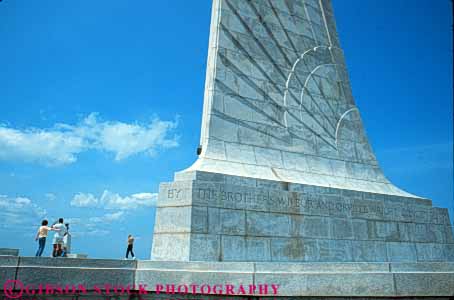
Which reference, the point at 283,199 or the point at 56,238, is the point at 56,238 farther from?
the point at 283,199

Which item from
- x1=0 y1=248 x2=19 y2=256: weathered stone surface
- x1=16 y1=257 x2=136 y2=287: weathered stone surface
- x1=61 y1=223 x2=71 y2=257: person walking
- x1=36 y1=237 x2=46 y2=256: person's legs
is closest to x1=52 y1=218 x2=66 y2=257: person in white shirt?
x1=36 y1=237 x2=46 y2=256: person's legs

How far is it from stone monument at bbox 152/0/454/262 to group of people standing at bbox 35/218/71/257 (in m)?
3.70

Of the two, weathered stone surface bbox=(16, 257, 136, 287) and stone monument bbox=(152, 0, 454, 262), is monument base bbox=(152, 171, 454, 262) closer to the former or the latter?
stone monument bbox=(152, 0, 454, 262)

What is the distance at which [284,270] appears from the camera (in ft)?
20.9

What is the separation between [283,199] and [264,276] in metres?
2.95

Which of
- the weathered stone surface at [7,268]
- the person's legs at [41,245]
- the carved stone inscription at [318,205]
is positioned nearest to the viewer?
the weathered stone surface at [7,268]

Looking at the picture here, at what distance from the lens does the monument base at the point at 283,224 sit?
25.1 ft

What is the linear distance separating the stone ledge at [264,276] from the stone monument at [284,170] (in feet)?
3.50

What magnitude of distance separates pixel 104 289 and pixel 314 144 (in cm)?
715

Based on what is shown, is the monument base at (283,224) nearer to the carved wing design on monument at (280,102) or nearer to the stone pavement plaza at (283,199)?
the stone pavement plaza at (283,199)

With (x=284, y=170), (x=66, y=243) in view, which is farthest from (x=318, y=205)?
(x=66, y=243)

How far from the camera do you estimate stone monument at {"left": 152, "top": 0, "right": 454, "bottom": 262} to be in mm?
7914

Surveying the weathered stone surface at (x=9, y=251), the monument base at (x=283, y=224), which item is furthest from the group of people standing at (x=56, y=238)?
the monument base at (x=283, y=224)

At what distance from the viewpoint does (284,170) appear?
10.0m
